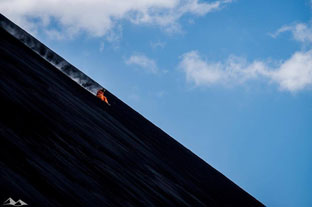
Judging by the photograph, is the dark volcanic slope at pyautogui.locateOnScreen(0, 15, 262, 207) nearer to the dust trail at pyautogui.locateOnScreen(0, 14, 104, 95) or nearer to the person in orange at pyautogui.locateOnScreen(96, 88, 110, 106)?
the dust trail at pyautogui.locateOnScreen(0, 14, 104, 95)

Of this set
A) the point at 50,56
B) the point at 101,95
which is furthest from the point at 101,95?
the point at 50,56

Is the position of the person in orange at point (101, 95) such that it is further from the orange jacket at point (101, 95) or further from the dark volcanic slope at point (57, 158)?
the dark volcanic slope at point (57, 158)

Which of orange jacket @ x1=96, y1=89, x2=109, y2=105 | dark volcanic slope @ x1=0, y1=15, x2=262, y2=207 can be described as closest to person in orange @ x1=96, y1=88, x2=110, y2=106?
orange jacket @ x1=96, y1=89, x2=109, y2=105

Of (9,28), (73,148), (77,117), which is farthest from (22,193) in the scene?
(9,28)

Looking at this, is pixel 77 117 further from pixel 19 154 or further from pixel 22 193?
pixel 22 193

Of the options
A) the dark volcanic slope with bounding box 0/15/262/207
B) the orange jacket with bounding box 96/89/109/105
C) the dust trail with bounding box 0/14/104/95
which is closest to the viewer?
the dark volcanic slope with bounding box 0/15/262/207

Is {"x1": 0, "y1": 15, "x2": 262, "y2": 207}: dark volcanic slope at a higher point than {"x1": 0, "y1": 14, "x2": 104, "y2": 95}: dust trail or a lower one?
lower

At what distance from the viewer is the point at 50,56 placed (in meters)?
5.25

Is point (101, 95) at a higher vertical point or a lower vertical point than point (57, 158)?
higher

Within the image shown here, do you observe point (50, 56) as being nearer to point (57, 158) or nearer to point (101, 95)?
point (101, 95)

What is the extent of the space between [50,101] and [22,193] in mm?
1741

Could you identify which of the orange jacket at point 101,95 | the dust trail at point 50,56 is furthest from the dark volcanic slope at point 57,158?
the orange jacket at point 101,95

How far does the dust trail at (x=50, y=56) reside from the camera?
484 cm

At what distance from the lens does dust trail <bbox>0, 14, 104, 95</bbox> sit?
15.9 feet
